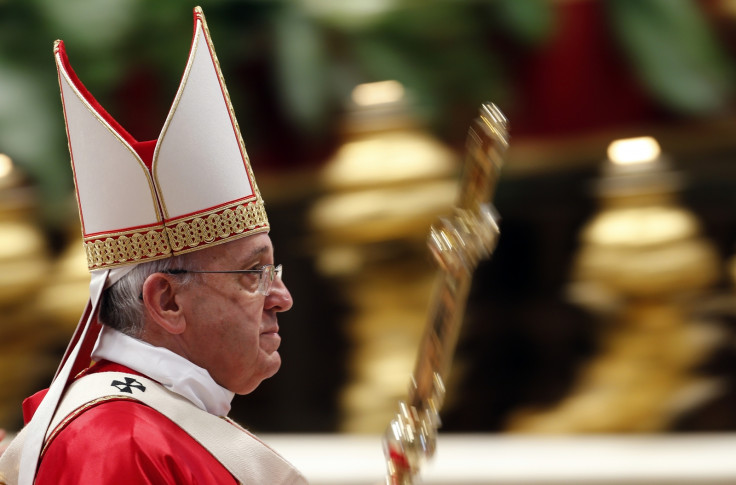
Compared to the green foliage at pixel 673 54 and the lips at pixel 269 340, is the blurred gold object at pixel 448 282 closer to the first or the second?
the lips at pixel 269 340

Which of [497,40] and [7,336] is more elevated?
[497,40]

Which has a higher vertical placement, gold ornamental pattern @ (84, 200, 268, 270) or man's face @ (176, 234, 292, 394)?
gold ornamental pattern @ (84, 200, 268, 270)

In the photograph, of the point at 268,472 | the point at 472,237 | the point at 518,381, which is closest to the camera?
the point at 472,237

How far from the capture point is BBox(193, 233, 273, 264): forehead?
1673 millimetres

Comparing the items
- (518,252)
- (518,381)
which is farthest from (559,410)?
(518,252)

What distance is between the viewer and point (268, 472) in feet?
5.49

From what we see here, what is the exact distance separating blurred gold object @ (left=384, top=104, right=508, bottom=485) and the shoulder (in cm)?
26

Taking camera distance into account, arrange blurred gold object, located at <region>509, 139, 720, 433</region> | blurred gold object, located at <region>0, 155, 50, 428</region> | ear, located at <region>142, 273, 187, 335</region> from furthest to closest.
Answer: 1. blurred gold object, located at <region>0, 155, 50, 428</region>
2. blurred gold object, located at <region>509, 139, 720, 433</region>
3. ear, located at <region>142, 273, 187, 335</region>

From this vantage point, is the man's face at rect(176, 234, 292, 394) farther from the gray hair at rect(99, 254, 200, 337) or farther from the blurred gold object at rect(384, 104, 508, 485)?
the blurred gold object at rect(384, 104, 508, 485)

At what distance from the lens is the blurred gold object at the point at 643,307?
351cm

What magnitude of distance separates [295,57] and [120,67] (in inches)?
20.4

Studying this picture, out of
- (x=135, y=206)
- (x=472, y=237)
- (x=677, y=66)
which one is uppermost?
(x=677, y=66)

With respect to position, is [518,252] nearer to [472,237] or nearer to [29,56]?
[29,56]

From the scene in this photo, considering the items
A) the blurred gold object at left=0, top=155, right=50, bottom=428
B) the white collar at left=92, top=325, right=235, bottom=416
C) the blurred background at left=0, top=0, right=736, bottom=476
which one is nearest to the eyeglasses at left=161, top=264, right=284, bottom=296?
the white collar at left=92, top=325, right=235, bottom=416
